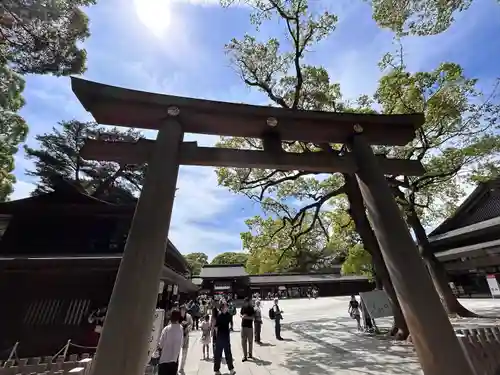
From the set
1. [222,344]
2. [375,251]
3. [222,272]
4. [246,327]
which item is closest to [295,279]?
[222,272]

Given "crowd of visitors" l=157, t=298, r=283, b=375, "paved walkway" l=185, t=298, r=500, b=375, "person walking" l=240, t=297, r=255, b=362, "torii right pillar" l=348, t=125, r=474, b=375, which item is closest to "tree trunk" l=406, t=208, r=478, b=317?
"paved walkway" l=185, t=298, r=500, b=375

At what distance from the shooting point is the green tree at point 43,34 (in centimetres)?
738

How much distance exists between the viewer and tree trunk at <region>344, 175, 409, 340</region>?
9070 millimetres

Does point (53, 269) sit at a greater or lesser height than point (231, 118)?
lesser

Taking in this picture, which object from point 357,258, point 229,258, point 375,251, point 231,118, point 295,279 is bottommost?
point 375,251

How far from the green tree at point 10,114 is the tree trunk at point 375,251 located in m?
12.6

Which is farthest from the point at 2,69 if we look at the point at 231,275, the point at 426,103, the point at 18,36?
the point at 231,275

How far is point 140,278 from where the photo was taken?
111 inches

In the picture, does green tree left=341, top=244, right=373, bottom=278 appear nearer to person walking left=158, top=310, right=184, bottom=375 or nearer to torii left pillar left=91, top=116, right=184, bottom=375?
person walking left=158, top=310, right=184, bottom=375

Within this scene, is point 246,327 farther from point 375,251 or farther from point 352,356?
point 375,251

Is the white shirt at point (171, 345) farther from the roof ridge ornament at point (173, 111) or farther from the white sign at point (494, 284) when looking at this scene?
the white sign at point (494, 284)

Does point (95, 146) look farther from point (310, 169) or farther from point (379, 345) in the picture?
point (379, 345)

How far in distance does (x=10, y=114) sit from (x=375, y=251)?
57.3 feet

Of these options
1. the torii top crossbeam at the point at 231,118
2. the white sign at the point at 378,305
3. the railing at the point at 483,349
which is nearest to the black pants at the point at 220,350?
the railing at the point at 483,349
